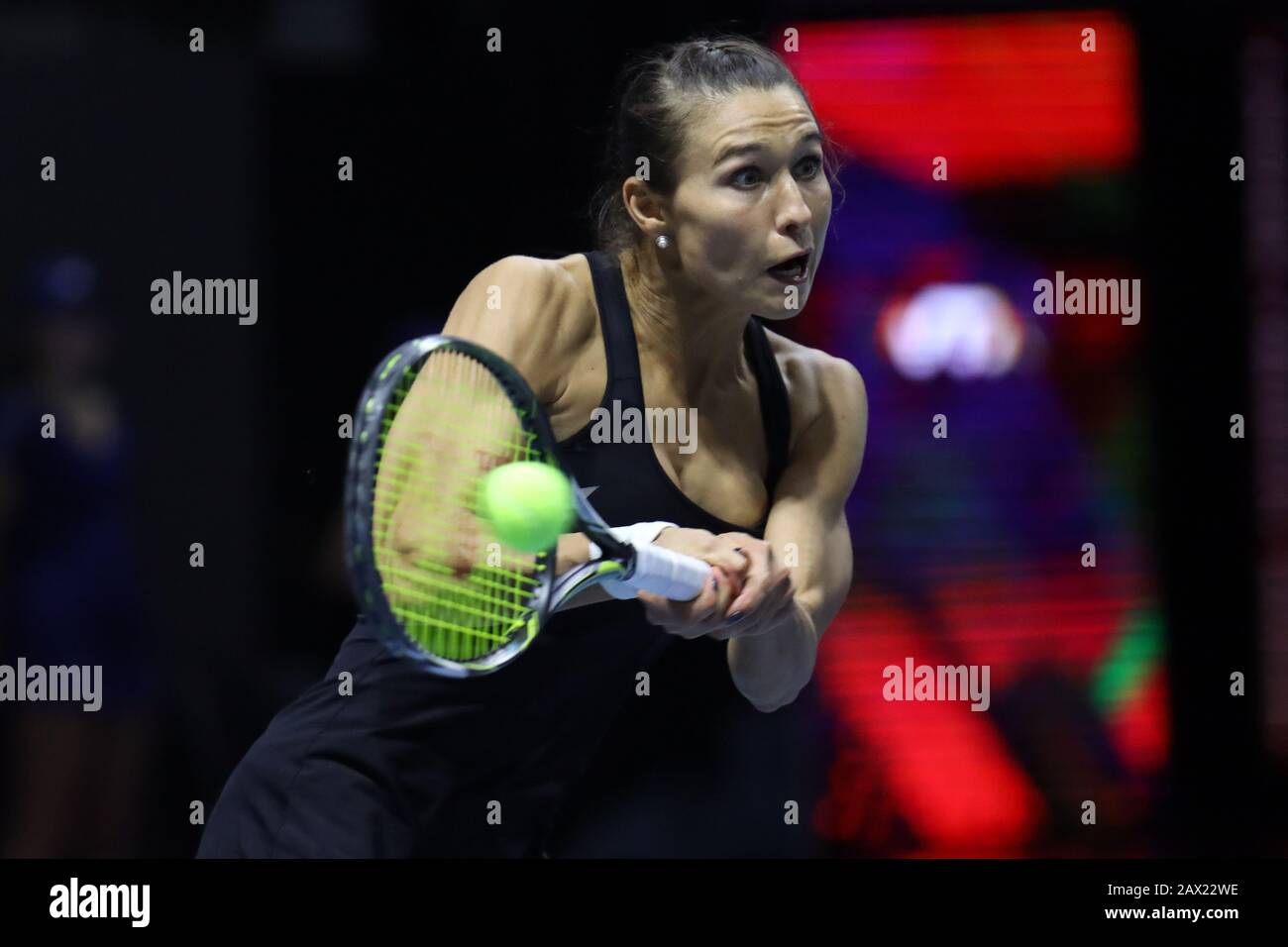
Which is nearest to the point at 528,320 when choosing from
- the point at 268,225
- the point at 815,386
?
the point at 815,386

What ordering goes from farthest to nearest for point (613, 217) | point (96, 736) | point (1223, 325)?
point (1223, 325) → point (96, 736) → point (613, 217)

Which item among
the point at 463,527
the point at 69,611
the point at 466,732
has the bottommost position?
the point at 466,732

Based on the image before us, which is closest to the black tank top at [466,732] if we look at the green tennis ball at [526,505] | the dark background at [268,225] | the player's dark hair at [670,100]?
the player's dark hair at [670,100]

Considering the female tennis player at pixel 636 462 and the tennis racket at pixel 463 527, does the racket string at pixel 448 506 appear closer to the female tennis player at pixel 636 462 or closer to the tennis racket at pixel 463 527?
the tennis racket at pixel 463 527

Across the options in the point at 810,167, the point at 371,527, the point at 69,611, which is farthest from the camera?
the point at 69,611

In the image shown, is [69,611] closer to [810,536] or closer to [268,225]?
[268,225]

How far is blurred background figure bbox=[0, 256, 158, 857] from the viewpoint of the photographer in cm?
270

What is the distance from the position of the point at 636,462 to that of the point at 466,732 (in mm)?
358

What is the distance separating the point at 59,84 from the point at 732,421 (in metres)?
1.42

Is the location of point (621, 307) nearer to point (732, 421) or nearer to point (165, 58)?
point (732, 421)

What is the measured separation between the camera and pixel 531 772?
6.50 ft

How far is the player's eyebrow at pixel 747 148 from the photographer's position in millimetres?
1959

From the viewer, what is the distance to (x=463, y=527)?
1.61 meters
